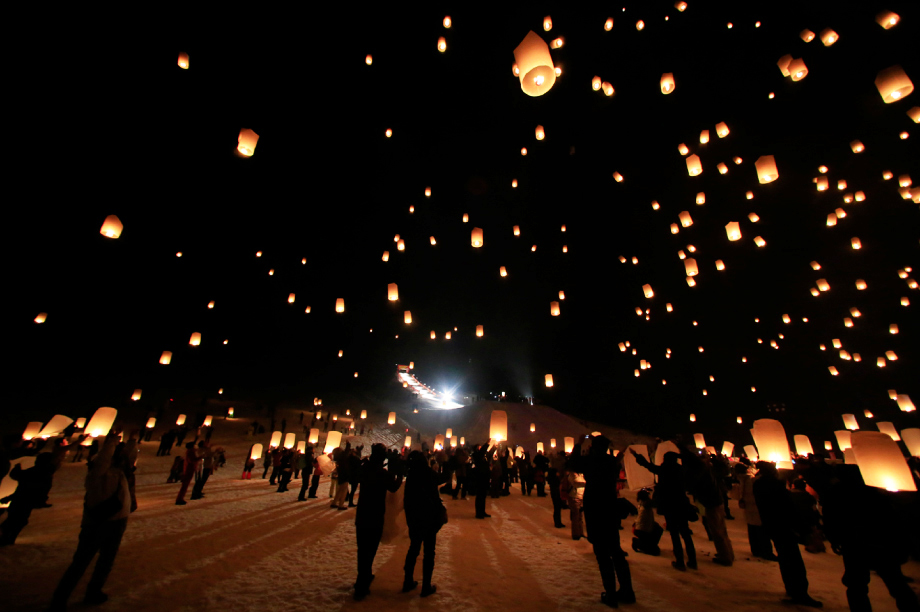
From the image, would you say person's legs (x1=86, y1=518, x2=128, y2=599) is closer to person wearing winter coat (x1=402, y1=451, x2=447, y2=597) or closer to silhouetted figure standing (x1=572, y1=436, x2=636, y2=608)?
person wearing winter coat (x1=402, y1=451, x2=447, y2=597)

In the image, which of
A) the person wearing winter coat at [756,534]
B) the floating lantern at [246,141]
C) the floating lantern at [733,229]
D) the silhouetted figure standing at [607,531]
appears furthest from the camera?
the floating lantern at [733,229]

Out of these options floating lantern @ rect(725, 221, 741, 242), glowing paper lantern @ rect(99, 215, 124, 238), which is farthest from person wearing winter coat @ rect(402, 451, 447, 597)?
floating lantern @ rect(725, 221, 741, 242)

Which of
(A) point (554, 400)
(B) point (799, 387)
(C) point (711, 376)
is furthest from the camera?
(A) point (554, 400)

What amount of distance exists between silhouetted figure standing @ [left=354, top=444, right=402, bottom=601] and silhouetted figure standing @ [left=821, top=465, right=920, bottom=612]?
13.0ft

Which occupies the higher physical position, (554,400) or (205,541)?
(554,400)

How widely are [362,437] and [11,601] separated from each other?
80.7ft

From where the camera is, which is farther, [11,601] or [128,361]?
[128,361]

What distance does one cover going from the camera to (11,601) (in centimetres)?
316

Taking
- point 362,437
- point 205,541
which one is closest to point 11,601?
point 205,541

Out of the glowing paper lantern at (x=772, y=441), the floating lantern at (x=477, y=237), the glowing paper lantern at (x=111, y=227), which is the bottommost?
→ the glowing paper lantern at (x=772, y=441)

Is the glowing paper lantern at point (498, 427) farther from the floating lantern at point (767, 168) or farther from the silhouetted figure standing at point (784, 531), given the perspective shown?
the floating lantern at point (767, 168)

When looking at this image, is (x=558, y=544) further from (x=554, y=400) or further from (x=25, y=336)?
(x=554, y=400)

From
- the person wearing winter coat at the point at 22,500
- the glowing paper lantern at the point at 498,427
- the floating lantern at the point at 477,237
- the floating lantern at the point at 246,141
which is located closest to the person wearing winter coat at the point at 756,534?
the glowing paper lantern at the point at 498,427

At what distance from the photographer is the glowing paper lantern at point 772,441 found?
5.92 metres
